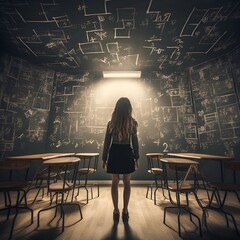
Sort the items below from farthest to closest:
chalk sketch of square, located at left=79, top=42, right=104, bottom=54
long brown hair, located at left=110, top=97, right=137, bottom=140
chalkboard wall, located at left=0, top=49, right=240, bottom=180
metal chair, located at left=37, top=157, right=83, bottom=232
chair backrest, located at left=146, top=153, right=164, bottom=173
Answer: chalkboard wall, located at left=0, top=49, right=240, bottom=180, chalk sketch of square, located at left=79, top=42, right=104, bottom=54, chair backrest, located at left=146, top=153, right=164, bottom=173, long brown hair, located at left=110, top=97, right=137, bottom=140, metal chair, located at left=37, top=157, right=83, bottom=232

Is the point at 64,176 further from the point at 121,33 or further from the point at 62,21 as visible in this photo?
the point at 121,33

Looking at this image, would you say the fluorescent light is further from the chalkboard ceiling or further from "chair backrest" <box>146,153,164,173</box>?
"chair backrest" <box>146,153,164,173</box>

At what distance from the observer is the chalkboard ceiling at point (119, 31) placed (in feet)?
8.75

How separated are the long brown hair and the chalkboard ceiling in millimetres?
1923

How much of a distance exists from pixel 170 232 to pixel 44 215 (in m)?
1.80

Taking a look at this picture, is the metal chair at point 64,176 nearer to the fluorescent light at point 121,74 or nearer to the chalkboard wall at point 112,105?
the chalkboard wall at point 112,105

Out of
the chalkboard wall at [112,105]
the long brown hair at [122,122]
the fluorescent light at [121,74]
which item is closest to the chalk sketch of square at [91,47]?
the fluorescent light at [121,74]

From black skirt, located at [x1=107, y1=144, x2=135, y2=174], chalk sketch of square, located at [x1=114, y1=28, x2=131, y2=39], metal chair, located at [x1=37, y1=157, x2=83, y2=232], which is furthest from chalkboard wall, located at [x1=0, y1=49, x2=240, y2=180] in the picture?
black skirt, located at [x1=107, y1=144, x2=135, y2=174]

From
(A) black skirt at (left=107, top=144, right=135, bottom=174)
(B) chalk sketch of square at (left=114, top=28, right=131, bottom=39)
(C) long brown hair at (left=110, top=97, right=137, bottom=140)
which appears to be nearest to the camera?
(A) black skirt at (left=107, top=144, right=135, bottom=174)

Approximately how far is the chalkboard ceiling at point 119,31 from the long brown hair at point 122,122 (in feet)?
6.31

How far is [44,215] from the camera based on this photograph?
7.24 feet

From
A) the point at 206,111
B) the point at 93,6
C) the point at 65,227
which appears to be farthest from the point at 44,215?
the point at 206,111

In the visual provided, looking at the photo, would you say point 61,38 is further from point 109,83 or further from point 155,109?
point 155,109

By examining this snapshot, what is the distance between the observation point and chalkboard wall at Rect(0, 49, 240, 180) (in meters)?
3.89
